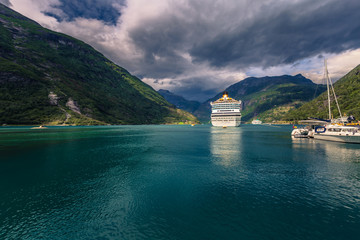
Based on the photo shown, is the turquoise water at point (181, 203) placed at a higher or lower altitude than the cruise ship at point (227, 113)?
lower

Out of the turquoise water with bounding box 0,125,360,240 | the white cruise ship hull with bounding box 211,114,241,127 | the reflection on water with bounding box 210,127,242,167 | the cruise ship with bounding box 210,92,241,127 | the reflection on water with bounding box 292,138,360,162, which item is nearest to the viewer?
the turquoise water with bounding box 0,125,360,240

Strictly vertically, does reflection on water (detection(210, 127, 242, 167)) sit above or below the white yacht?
below

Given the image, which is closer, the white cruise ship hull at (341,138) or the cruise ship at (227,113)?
the white cruise ship hull at (341,138)

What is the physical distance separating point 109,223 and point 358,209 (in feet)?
71.7

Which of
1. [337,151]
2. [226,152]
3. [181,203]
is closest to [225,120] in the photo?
[337,151]

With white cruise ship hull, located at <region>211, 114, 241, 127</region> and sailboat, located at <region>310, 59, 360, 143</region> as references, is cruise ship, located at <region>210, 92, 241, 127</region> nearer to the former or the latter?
white cruise ship hull, located at <region>211, 114, 241, 127</region>

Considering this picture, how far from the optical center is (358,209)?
14.0 metres

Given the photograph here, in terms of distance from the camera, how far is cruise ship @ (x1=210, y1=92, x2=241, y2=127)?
630 feet

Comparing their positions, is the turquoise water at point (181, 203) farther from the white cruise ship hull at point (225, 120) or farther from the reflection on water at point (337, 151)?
the white cruise ship hull at point (225, 120)

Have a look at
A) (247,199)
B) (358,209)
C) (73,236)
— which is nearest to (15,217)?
(73,236)

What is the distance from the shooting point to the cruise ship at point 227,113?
19188cm

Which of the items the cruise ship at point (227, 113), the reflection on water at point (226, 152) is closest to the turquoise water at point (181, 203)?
Result: the reflection on water at point (226, 152)

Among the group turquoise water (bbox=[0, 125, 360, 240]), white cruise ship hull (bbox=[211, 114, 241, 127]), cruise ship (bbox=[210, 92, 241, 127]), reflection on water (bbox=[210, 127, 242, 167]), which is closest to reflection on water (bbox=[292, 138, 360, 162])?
turquoise water (bbox=[0, 125, 360, 240])

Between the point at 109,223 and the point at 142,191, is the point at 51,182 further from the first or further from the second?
the point at 109,223
